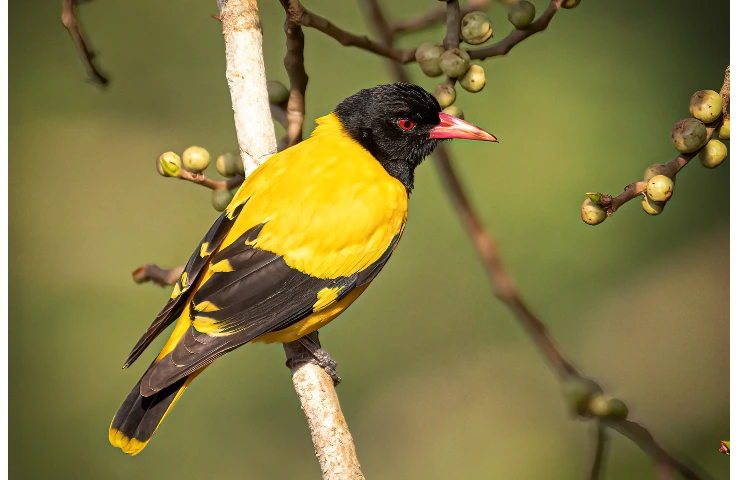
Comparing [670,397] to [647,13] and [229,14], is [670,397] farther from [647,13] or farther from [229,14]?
[229,14]

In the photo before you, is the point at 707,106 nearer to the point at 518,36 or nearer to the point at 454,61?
the point at 518,36

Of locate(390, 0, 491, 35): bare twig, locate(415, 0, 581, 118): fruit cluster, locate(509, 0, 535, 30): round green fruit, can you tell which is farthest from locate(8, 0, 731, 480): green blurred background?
locate(509, 0, 535, 30): round green fruit

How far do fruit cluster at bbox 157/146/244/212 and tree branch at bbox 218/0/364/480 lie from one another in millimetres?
117

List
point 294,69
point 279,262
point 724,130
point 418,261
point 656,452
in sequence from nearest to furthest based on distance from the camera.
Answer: point 656,452 → point 724,130 → point 294,69 → point 279,262 → point 418,261

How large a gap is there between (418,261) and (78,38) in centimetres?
161

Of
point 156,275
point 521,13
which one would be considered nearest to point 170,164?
point 156,275

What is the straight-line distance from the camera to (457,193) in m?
2.02

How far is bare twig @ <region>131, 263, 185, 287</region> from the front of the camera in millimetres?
2223

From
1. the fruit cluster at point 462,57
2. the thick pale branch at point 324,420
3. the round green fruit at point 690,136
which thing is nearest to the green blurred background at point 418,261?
the thick pale branch at point 324,420

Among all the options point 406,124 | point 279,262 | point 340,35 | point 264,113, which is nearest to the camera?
point 340,35

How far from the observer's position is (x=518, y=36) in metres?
2.09

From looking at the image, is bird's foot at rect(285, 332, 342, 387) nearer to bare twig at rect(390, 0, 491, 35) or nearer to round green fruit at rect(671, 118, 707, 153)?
bare twig at rect(390, 0, 491, 35)

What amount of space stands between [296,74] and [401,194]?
0.50 meters

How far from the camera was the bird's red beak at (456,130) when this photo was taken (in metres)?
2.49
